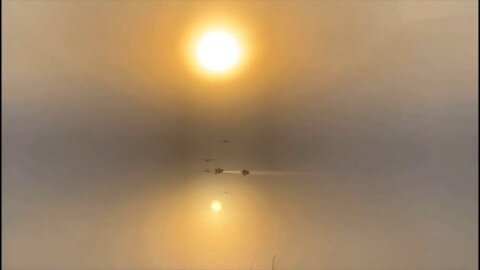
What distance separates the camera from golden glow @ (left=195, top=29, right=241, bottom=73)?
0.65 meters

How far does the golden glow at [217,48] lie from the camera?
25.5 inches

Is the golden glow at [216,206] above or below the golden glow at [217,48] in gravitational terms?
below

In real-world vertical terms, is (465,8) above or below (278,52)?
above

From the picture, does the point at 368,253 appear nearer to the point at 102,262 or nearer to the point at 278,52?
the point at 278,52

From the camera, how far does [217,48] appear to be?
0.65 metres

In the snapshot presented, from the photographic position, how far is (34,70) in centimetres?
63

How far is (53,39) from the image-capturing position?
63cm

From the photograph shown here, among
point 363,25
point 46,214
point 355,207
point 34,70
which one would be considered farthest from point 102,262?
point 363,25

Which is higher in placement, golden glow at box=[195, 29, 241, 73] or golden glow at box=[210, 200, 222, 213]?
golden glow at box=[195, 29, 241, 73]

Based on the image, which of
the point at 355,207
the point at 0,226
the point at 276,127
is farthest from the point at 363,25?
the point at 0,226

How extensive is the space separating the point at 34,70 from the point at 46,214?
13.2 inches

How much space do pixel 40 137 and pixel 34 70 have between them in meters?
0.16

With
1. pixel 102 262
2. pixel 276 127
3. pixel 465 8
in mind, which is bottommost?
pixel 102 262

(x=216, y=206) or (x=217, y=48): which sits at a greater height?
(x=217, y=48)
